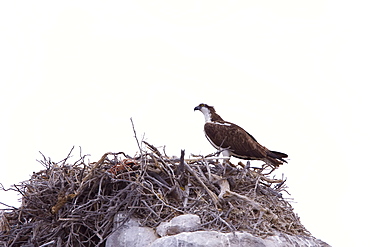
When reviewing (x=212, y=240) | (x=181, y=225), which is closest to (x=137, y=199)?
(x=181, y=225)

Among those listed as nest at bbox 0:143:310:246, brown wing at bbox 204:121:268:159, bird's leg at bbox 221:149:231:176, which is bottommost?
nest at bbox 0:143:310:246

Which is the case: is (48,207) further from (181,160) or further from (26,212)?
(181,160)

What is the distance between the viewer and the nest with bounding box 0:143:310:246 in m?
7.59

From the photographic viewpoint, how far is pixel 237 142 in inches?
367

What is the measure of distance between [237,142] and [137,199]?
2.50 meters

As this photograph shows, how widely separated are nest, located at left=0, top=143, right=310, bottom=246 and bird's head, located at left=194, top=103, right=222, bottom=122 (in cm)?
161

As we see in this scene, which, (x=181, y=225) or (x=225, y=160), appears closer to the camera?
(x=181, y=225)

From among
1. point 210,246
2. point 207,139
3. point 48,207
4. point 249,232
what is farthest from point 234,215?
point 48,207

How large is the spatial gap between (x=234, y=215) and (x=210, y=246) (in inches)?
35.7

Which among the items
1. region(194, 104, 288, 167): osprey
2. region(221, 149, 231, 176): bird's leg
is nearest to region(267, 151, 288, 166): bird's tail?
region(194, 104, 288, 167): osprey

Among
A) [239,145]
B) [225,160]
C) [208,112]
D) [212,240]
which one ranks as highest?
[208,112]

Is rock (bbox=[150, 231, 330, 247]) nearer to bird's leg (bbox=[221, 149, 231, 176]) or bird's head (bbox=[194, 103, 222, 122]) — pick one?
bird's leg (bbox=[221, 149, 231, 176])

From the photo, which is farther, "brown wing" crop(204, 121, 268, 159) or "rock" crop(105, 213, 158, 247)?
"brown wing" crop(204, 121, 268, 159)

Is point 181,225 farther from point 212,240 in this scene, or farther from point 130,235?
point 130,235
